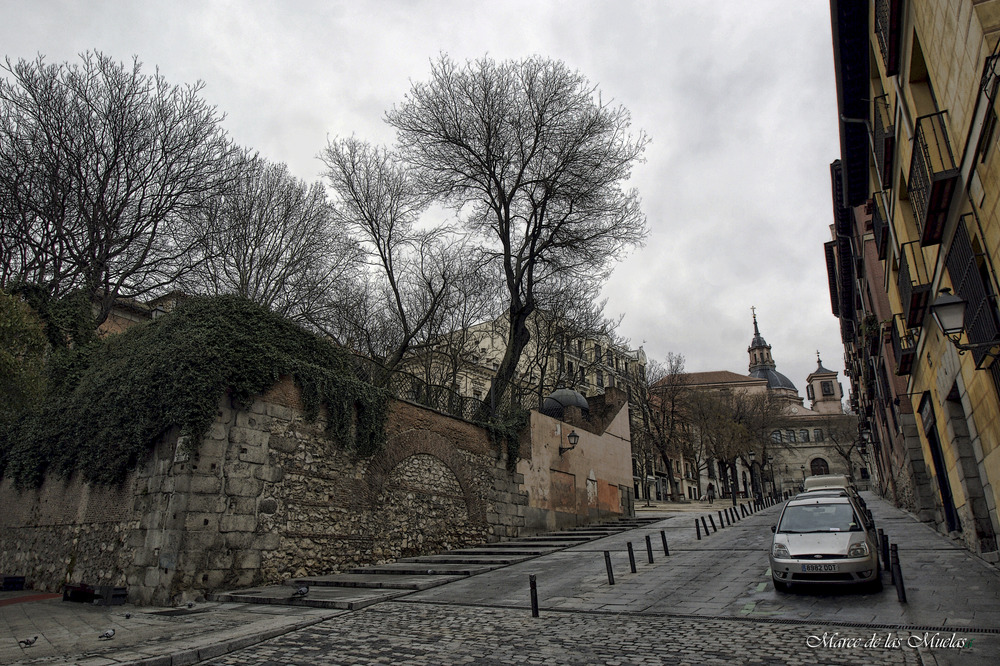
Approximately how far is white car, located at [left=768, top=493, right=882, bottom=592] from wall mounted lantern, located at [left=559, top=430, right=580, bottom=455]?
10287 mm

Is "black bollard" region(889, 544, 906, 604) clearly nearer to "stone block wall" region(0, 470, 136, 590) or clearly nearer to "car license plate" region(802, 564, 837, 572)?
"car license plate" region(802, 564, 837, 572)

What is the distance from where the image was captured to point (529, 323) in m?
34.0

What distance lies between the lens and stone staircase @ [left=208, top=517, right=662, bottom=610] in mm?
9891

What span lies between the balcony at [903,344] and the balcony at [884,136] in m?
3.33

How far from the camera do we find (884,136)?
9.94 m

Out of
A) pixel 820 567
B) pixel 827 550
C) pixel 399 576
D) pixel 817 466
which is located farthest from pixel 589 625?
pixel 817 466

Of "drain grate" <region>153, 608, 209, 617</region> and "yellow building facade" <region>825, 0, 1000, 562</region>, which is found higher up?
"yellow building facade" <region>825, 0, 1000, 562</region>

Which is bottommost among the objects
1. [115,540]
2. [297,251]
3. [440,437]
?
[115,540]

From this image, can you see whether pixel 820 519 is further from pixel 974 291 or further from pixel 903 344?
pixel 903 344

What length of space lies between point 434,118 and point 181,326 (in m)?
12.3

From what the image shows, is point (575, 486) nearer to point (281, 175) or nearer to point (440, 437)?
point (440, 437)

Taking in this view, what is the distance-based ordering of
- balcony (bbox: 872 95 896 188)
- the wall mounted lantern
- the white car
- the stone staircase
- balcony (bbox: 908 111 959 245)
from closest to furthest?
balcony (bbox: 908 111 959 245) < the white car < the stone staircase < balcony (bbox: 872 95 896 188) < the wall mounted lantern

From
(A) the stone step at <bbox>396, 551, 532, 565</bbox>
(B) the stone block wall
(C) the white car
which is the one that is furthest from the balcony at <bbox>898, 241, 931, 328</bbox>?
(B) the stone block wall

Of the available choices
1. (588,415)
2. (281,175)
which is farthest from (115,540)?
(588,415)
